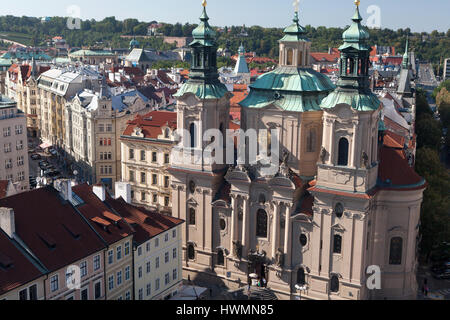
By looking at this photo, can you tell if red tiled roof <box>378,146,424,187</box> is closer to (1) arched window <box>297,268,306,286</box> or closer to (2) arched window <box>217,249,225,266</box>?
(1) arched window <box>297,268,306,286</box>

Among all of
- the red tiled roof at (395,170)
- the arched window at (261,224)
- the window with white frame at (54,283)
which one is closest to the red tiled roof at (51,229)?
the window with white frame at (54,283)

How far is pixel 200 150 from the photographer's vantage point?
64000mm

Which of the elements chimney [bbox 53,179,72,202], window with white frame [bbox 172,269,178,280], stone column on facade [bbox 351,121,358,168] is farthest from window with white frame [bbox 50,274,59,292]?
stone column on facade [bbox 351,121,358,168]

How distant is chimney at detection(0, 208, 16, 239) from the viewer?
46031mm

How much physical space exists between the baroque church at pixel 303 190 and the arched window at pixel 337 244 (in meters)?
0.11

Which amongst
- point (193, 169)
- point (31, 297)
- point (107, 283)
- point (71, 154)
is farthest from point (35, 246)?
point (71, 154)

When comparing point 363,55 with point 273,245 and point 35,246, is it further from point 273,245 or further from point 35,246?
point 35,246

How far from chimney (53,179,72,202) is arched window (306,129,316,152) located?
80.9 feet

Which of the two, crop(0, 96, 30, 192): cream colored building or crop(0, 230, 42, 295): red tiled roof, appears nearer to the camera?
crop(0, 230, 42, 295): red tiled roof

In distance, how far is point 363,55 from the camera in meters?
55.8

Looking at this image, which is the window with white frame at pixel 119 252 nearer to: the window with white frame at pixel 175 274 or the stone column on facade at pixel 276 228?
the window with white frame at pixel 175 274

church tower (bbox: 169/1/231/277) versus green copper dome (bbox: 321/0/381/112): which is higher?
green copper dome (bbox: 321/0/381/112)

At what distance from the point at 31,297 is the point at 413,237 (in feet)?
124

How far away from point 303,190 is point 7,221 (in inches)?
1188
